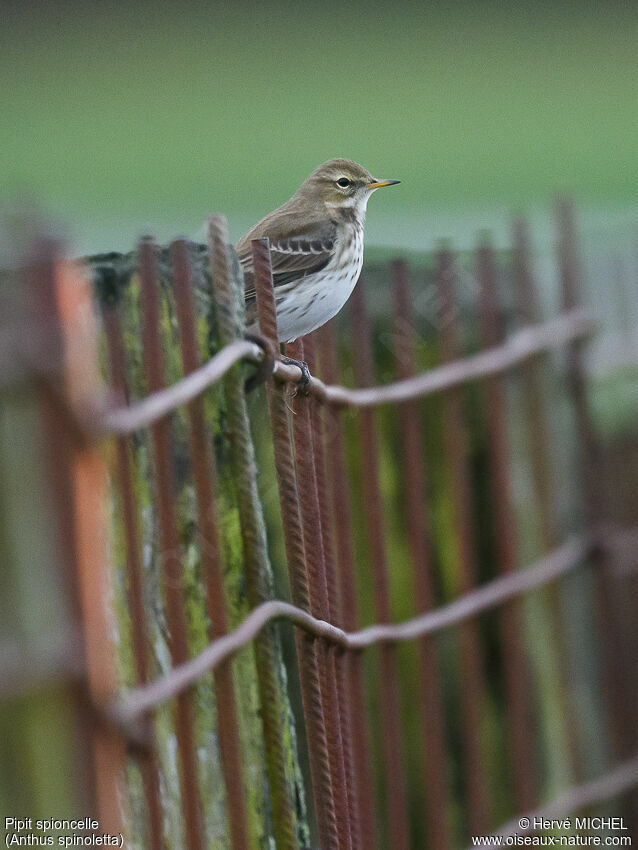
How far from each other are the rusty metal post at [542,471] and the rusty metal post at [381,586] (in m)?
0.95

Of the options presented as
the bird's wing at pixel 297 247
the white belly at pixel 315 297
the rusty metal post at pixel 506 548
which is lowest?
the rusty metal post at pixel 506 548

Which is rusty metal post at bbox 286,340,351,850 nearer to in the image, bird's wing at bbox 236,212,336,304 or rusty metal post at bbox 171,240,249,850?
rusty metal post at bbox 171,240,249,850

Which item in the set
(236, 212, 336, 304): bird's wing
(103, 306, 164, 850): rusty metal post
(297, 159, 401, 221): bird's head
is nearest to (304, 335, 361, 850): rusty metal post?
(103, 306, 164, 850): rusty metal post

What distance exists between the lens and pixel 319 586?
9.47 ft

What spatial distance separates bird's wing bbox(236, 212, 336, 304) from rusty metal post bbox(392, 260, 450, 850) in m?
0.92

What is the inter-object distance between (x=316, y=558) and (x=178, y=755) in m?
0.64

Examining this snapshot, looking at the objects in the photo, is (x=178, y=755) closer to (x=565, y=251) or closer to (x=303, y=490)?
(x=303, y=490)

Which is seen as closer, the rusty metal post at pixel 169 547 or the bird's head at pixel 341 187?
the rusty metal post at pixel 169 547

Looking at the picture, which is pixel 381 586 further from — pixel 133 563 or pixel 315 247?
pixel 315 247

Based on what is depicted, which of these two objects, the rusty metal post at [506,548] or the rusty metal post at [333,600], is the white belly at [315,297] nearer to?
the rusty metal post at [506,548]

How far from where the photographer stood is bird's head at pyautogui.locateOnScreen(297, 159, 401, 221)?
211 inches

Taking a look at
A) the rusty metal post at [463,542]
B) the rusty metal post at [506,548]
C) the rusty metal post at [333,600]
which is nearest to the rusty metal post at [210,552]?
the rusty metal post at [333,600]

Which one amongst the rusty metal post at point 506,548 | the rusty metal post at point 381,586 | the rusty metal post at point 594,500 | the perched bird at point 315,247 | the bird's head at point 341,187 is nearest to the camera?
the rusty metal post at point 381,586

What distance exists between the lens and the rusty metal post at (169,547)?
2373 millimetres
